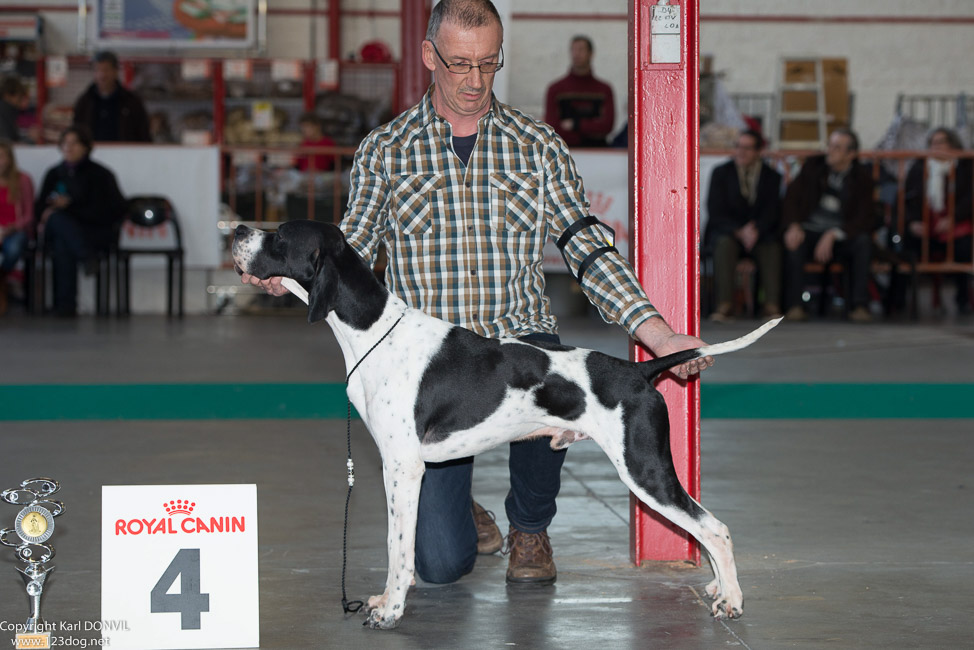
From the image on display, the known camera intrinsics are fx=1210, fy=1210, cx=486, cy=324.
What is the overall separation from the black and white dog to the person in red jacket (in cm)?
784

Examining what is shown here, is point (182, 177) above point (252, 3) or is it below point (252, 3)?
below

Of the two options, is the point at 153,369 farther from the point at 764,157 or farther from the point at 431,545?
the point at 764,157

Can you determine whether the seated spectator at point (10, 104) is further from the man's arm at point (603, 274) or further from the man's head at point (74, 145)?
the man's arm at point (603, 274)

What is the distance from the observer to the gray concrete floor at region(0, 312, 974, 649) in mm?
2705

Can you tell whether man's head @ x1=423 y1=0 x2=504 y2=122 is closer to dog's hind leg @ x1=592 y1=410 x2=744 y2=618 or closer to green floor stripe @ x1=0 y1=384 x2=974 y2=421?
dog's hind leg @ x1=592 y1=410 x2=744 y2=618

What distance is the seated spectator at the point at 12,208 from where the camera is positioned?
927 centimetres

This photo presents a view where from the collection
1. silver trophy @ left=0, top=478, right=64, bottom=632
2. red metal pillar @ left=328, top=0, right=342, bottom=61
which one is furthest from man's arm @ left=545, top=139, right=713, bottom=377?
red metal pillar @ left=328, top=0, right=342, bottom=61

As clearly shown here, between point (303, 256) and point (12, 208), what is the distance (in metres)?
7.50

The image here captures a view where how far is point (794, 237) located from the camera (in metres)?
9.32

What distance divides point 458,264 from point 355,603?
0.87m

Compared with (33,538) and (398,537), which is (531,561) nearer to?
(398,537)

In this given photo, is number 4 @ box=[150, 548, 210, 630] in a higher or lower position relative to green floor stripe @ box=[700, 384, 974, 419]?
lower

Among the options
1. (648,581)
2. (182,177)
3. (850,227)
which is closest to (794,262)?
(850,227)

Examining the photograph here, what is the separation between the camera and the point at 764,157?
34.2 feet
